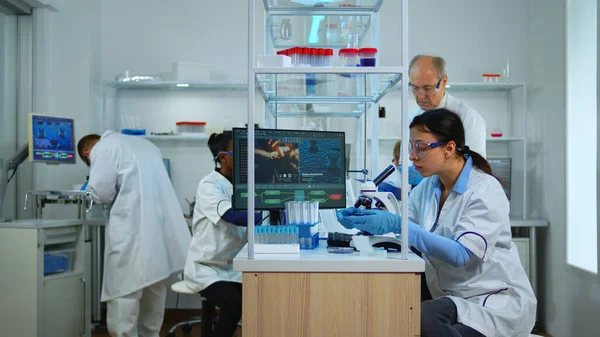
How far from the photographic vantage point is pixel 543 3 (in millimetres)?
4539

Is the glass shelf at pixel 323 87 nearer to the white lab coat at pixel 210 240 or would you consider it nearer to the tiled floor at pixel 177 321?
the white lab coat at pixel 210 240

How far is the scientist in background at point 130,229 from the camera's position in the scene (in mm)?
3693

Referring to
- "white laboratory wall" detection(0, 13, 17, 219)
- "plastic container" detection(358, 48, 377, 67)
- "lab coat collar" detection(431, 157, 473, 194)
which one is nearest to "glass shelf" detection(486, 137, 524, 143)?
"lab coat collar" detection(431, 157, 473, 194)

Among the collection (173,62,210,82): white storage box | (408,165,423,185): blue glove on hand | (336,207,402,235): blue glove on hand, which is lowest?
(336,207,402,235): blue glove on hand

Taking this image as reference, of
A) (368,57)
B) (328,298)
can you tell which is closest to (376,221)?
(328,298)

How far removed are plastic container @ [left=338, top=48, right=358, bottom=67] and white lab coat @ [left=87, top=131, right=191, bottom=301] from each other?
1888 mm

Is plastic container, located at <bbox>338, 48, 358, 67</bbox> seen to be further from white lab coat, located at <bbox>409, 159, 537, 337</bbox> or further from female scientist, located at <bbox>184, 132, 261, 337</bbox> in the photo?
female scientist, located at <bbox>184, 132, 261, 337</bbox>

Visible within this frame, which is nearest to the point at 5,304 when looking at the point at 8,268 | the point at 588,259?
the point at 8,268

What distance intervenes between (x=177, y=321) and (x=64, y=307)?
3.63 ft

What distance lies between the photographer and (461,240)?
6.47ft

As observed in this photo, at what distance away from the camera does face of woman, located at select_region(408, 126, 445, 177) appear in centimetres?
214

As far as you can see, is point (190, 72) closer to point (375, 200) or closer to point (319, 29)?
point (319, 29)

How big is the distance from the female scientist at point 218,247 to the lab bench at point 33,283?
106 centimetres

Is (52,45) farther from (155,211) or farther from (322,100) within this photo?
(322,100)
